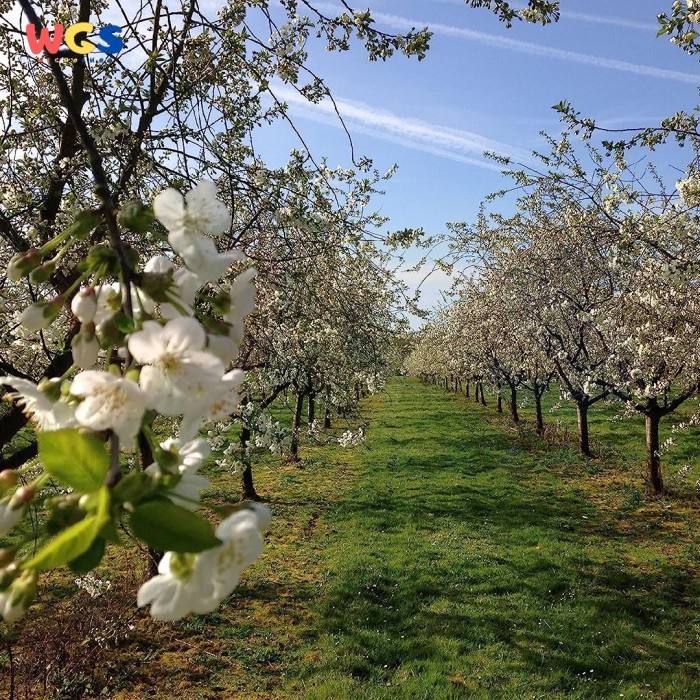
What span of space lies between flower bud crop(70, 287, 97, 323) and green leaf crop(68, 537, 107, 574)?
318mm

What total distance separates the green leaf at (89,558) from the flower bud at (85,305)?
0.32m

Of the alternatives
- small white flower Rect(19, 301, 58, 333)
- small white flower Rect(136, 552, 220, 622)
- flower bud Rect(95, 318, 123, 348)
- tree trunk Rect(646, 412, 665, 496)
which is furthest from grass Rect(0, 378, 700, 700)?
flower bud Rect(95, 318, 123, 348)

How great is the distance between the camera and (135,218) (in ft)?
2.65

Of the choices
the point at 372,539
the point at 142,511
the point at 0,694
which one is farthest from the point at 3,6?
the point at 372,539

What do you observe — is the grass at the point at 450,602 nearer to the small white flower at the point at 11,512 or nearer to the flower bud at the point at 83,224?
the small white flower at the point at 11,512

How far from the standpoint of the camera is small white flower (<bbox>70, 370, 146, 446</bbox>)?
68 cm

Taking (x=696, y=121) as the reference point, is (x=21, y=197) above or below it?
below

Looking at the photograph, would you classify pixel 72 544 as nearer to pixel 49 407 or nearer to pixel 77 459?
pixel 77 459

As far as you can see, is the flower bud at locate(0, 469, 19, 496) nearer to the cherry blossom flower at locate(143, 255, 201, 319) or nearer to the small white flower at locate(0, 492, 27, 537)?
the small white flower at locate(0, 492, 27, 537)

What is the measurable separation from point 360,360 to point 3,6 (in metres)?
8.23

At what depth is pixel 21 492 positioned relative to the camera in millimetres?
773

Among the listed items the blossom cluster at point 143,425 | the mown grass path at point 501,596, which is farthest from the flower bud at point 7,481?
the mown grass path at point 501,596

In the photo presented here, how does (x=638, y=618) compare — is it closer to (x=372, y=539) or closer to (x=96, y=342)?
(x=372, y=539)

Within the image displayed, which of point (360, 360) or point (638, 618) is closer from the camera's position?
point (638, 618)
